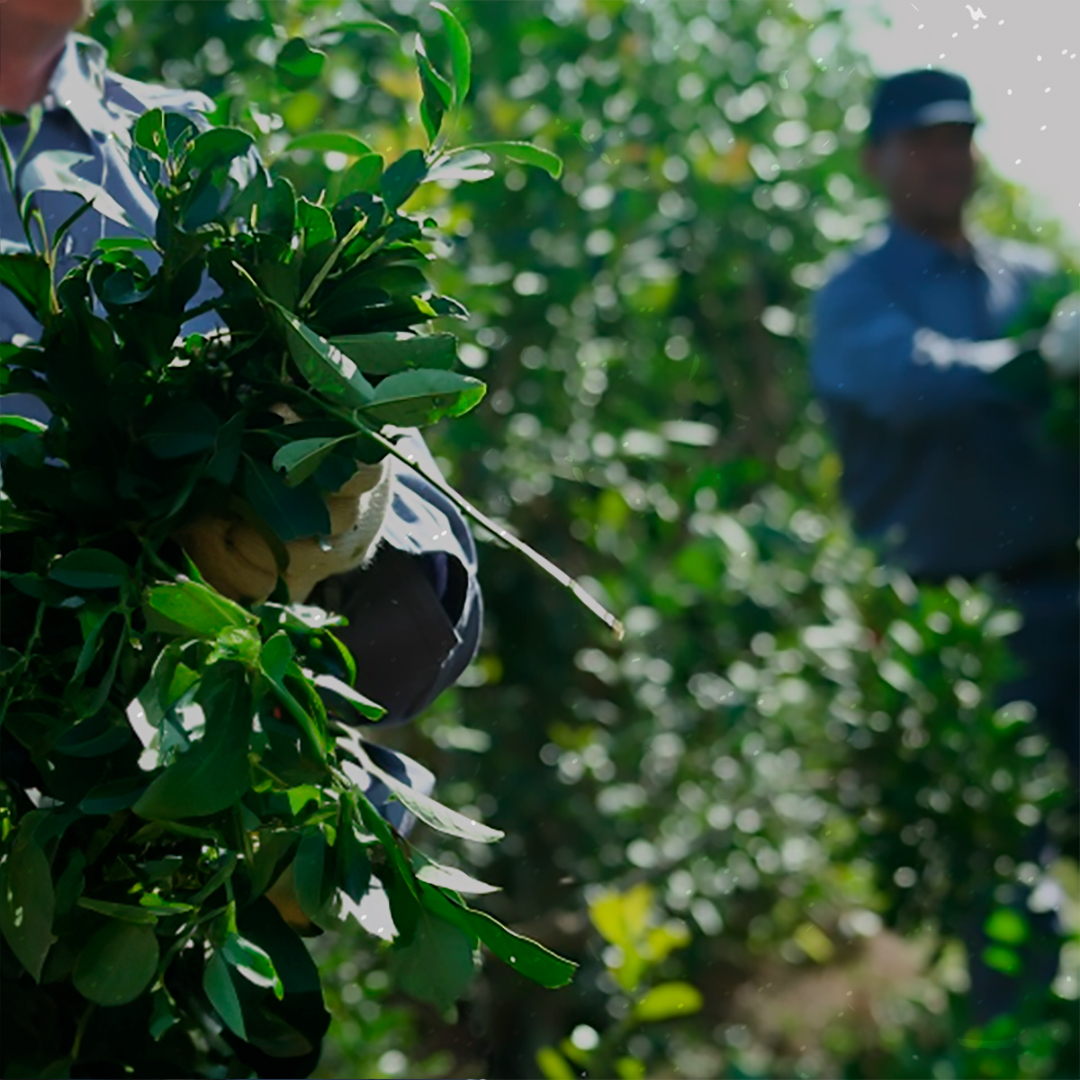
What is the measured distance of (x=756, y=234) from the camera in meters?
3.77

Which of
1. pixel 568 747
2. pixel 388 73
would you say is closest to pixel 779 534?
pixel 568 747

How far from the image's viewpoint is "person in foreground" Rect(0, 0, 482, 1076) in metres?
1.09

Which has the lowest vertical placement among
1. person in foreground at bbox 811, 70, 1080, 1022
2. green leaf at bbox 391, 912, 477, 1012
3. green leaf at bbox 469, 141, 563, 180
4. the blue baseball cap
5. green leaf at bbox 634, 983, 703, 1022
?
green leaf at bbox 634, 983, 703, 1022

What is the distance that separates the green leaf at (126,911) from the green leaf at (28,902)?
20 mm

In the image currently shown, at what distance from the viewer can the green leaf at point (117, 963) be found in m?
0.96

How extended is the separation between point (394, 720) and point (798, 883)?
86.7 inches

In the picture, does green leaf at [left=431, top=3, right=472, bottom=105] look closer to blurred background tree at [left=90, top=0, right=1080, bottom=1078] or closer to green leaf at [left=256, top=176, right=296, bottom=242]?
green leaf at [left=256, top=176, right=296, bottom=242]

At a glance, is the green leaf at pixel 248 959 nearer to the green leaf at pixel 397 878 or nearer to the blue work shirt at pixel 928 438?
the green leaf at pixel 397 878

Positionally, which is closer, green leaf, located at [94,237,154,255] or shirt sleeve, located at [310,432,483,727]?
green leaf, located at [94,237,154,255]

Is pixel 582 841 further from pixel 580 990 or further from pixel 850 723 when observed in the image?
pixel 850 723

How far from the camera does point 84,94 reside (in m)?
1.55

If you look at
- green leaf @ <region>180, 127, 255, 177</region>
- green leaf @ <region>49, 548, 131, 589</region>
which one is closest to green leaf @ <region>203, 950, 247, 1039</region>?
green leaf @ <region>49, 548, 131, 589</region>

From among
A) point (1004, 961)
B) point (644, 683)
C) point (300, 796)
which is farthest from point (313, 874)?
point (644, 683)

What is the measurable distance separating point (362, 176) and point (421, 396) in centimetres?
24
